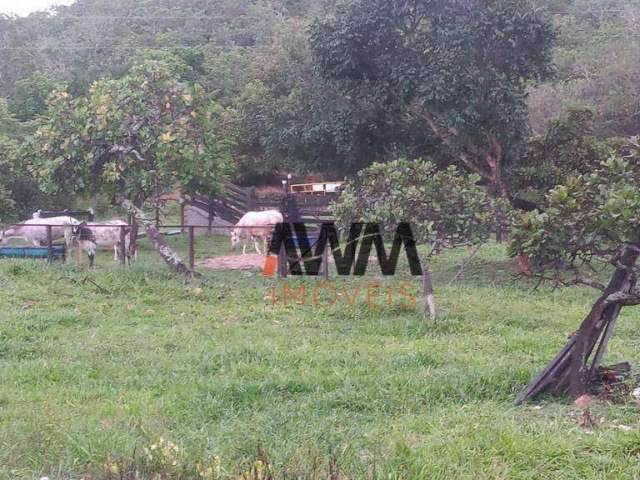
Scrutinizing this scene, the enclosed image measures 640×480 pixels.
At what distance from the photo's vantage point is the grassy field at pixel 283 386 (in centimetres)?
388

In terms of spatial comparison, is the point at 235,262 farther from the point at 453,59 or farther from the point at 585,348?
the point at 585,348

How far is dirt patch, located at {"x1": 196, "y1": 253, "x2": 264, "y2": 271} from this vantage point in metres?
13.8

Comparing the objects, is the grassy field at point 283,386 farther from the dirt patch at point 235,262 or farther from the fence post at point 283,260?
the dirt patch at point 235,262

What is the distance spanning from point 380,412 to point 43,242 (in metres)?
12.5

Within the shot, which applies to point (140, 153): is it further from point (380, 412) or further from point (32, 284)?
point (380, 412)

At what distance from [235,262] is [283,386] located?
894cm

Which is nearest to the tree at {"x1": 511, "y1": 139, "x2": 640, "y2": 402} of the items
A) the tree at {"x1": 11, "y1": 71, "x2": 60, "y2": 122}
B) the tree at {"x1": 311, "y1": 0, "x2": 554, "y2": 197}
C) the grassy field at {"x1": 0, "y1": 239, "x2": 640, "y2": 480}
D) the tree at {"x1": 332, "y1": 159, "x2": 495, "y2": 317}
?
the grassy field at {"x1": 0, "y1": 239, "x2": 640, "y2": 480}

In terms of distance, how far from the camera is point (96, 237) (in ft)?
48.5

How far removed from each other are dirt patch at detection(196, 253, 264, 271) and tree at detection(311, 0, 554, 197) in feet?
13.2

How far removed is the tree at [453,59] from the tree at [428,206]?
3.85 meters

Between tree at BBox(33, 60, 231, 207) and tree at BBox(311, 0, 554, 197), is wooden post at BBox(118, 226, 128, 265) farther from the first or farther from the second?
tree at BBox(311, 0, 554, 197)

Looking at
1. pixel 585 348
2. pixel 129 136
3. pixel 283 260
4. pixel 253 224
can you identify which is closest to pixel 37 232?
pixel 253 224
